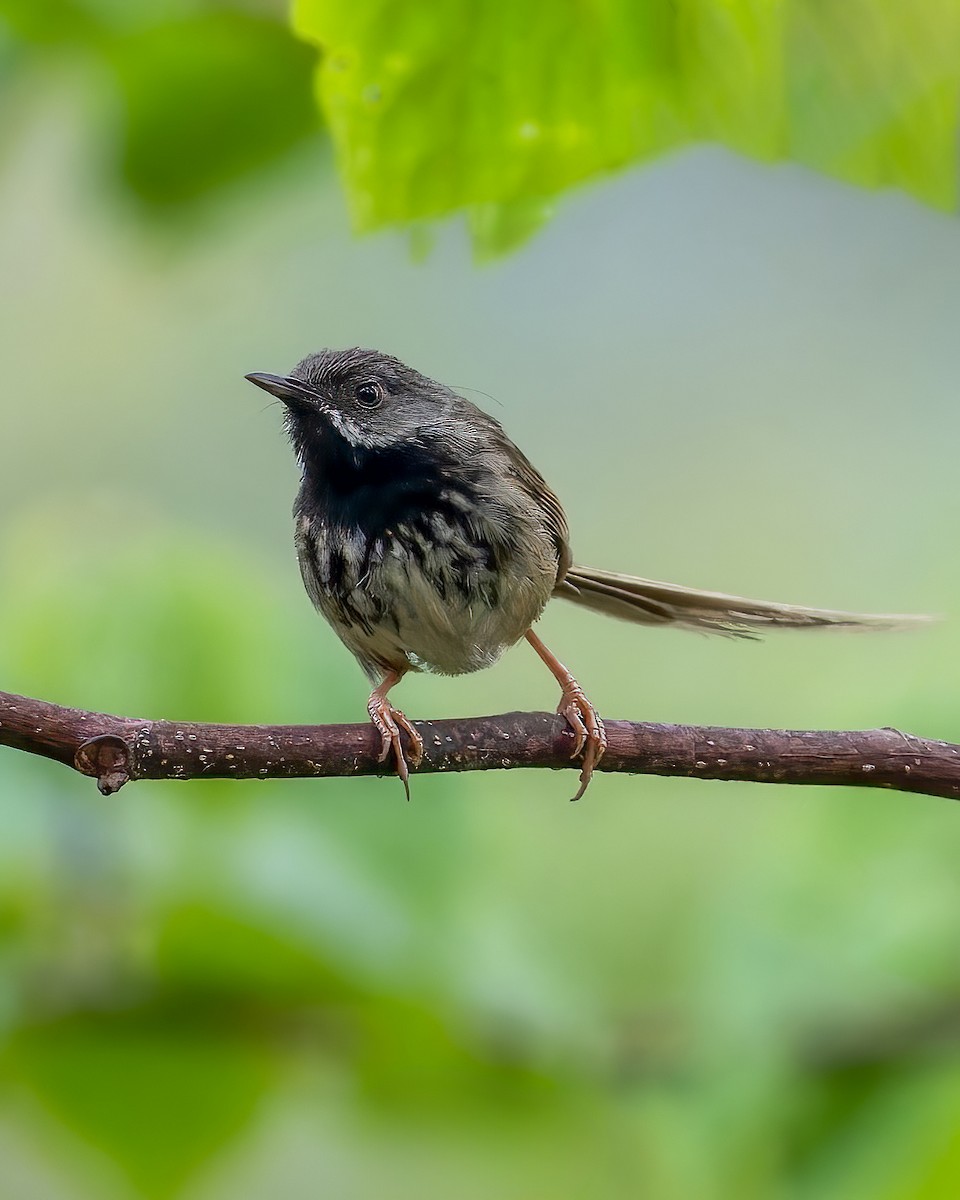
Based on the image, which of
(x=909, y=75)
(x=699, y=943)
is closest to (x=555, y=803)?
(x=699, y=943)

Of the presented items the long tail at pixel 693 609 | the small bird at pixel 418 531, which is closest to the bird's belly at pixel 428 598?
the small bird at pixel 418 531

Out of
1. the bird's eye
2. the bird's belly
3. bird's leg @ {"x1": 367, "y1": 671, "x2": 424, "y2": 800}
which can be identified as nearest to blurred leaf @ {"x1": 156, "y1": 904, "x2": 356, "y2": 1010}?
bird's leg @ {"x1": 367, "y1": 671, "x2": 424, "y2": 800}

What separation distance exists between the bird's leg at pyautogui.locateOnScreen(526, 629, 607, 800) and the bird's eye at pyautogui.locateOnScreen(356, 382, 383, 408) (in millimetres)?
683

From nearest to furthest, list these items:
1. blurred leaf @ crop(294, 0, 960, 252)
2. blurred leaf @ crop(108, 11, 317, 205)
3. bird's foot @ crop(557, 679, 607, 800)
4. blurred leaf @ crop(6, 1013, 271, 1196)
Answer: blurred leaf @ crop(294, 0, 960, 252) < blurred leaf @ crop(108, 11, 317, 205) < bird's foot @ crop(557, 679, 607, 800) < blurred leaf @ crop(6, 1013, 271, 1196)

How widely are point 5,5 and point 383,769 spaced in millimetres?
1227

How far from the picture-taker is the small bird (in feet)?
8.95

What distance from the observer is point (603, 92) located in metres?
1.06

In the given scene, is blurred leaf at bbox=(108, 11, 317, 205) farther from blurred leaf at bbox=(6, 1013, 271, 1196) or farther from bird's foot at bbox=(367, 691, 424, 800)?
blurred leaf at bbox=(6, 1013, 271, 1196)

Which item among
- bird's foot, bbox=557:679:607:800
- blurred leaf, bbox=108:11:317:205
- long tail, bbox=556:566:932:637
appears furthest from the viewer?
long tail, bbox=556:566:932:637

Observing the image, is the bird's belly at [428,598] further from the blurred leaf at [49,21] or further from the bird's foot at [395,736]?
the blurred leaf at [49,21]

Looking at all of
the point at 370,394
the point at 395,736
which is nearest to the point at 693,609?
the point at 370,394

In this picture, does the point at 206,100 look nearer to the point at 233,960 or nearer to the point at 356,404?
the point at 356,404

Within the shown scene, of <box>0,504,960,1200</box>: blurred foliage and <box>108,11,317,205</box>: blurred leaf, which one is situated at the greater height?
<box>108,11,317,205</box>: blurred leaf

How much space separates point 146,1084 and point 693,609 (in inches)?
63.6
